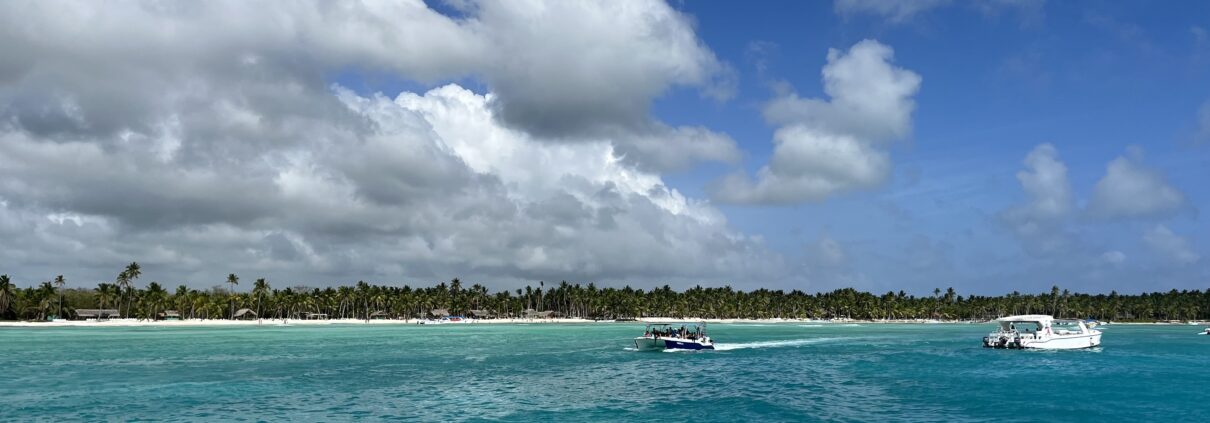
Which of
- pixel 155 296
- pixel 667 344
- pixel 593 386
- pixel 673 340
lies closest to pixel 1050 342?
pixel 673 340

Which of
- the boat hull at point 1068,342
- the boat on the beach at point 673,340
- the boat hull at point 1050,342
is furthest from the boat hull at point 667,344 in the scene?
the boat hull at point 1068,342

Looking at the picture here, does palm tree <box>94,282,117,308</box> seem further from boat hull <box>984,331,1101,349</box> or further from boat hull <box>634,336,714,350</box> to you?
boat hull <box>984,331,1101,349</box>

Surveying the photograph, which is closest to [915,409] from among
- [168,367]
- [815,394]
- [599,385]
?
[815,394]

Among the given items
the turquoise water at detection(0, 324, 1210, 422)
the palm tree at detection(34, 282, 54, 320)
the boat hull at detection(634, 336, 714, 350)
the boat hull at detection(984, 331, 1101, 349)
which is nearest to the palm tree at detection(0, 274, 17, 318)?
the palm tree at detection(34, 282, 54, 320)

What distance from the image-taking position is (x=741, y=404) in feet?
A: 145

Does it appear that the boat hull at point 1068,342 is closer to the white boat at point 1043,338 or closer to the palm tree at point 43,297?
the white boat at point 1043,338

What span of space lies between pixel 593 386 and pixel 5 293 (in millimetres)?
Answer: 175573

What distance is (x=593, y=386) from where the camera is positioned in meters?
52.9

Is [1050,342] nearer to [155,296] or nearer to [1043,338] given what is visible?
[1043,338]

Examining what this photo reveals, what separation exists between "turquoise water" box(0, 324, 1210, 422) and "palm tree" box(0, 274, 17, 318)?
108 meters

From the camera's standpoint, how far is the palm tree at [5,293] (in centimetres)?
16925

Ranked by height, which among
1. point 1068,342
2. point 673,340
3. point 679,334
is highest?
point 679,334

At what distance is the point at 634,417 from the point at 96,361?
56.2 metres

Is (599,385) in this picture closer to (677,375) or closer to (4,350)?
(677,375)
